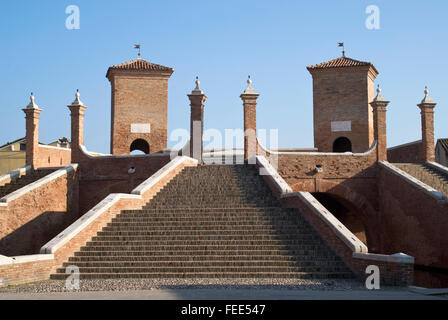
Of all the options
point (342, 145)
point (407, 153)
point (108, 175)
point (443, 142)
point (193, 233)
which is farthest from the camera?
point (342, 145)

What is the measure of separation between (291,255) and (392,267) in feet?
7.53

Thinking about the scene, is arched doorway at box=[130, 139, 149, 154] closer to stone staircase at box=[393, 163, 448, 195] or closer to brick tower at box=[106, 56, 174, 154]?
brick tower at box=[106, 56, 174, 154]

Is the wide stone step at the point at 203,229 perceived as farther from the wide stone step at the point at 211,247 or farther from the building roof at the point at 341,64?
the building roof at the point at 341,64

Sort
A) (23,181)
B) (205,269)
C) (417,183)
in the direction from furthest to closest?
Answer: 1. (23,181)
2. (417,183)
3. (205,269)

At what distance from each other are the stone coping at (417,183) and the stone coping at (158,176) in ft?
23.4

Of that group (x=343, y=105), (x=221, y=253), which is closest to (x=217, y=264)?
(x=221, y=253)

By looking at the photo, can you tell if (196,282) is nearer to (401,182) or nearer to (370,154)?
(401,182)

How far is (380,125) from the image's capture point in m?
20.8

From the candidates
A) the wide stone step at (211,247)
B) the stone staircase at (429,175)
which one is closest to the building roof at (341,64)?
the stone staircase at (429,175)

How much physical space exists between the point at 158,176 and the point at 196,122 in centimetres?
503

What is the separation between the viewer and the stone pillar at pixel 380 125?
20.6 meters

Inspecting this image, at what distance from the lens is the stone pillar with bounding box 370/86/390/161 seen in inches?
811

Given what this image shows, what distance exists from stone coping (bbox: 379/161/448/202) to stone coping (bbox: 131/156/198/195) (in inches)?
280

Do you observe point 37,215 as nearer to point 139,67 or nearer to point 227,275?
point 227,275
